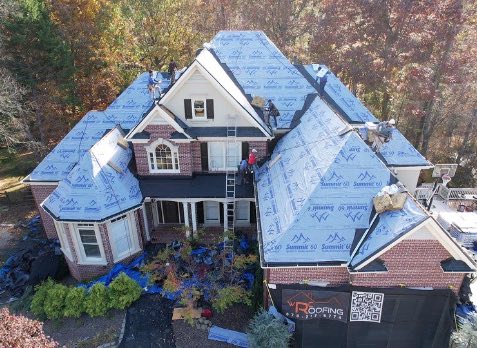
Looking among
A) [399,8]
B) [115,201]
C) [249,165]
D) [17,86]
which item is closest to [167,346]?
[115,201]

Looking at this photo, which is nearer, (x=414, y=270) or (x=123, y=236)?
(x=414, y=270)

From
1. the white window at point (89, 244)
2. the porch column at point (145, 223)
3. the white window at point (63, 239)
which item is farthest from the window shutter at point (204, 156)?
the white window at point (63, 239)

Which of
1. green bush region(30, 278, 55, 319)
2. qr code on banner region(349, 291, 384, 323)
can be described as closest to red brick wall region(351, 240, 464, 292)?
qr code on banner region(349, 291, 384, 323)

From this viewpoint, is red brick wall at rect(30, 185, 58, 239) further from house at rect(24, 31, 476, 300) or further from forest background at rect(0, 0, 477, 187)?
forest background at rect(0, 0, 477, 187)

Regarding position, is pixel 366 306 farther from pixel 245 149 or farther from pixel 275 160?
pixel 245 149

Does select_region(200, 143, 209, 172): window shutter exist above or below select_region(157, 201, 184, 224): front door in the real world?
above

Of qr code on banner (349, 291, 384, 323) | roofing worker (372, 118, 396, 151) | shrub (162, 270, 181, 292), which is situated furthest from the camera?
roofing worker (372, 118, 396, 151)

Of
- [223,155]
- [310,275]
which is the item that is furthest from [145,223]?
[310,275]
